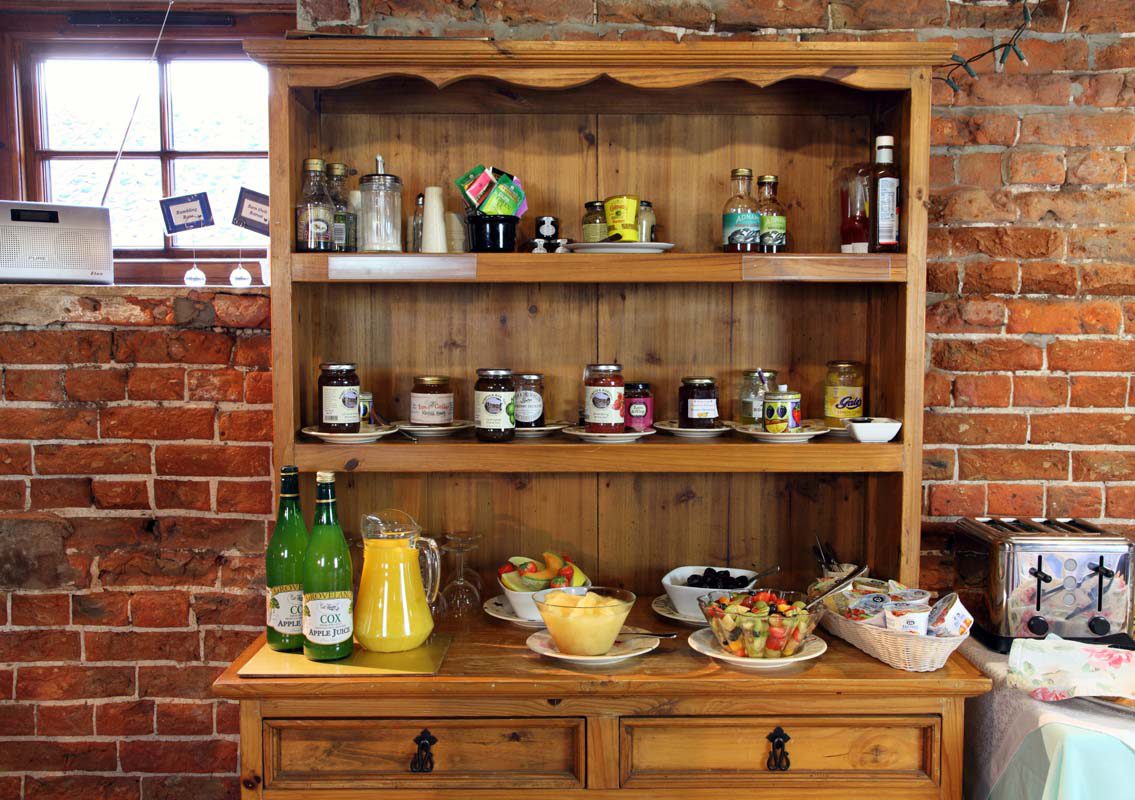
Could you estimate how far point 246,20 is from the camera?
7.11 feet

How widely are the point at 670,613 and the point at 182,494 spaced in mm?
1107

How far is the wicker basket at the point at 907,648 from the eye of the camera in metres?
1.50

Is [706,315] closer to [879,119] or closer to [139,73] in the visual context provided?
[879,119]

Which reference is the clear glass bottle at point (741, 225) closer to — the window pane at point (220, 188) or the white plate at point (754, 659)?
the white plate at point (754, 659)

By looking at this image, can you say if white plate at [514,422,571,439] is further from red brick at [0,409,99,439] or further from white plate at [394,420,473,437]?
red brick at [0,409,99,439]

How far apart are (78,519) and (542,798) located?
1.22 meters

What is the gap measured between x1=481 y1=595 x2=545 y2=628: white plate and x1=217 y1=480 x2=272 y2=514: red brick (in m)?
0.56

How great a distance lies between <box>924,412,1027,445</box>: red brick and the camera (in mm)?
1934

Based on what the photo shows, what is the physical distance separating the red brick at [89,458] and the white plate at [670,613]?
116cm

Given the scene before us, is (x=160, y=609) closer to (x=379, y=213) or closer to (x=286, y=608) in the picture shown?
(x=286, y=608)

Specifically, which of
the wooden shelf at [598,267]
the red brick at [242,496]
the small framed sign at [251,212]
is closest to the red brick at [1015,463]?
the wooden shelf at [598,267]

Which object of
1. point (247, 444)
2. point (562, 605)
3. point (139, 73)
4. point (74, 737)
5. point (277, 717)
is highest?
point (139, 73)

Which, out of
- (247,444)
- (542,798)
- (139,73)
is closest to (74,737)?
(247,444)

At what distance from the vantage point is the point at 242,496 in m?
1.99
